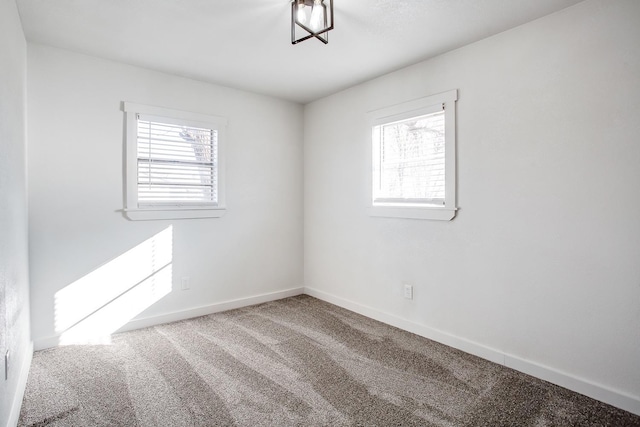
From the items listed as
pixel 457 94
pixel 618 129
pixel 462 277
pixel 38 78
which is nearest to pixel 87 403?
pixel 38 78

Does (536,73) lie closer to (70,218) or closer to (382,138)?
(382,138)

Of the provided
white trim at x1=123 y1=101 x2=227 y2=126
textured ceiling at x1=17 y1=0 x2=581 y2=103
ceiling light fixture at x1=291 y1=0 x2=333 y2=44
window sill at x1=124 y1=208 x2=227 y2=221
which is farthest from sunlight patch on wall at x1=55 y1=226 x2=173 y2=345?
ceiling light fixture at x1=291 y1=0 x2=333 y2=44

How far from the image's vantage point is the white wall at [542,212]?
6.77 feet

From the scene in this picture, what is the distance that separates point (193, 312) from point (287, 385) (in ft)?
5.69

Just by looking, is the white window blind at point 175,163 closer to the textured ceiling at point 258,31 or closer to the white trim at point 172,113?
the white trim at point 172,113

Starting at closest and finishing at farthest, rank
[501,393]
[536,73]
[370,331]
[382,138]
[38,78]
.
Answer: [501,393]
[536,73]
[38,78]
[370,331]
[382,138]

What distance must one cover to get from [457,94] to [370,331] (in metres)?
2.24

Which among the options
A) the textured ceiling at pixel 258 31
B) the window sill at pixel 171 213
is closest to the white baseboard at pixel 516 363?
the window sill at pixel 171 213

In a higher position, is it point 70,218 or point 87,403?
point 70,218

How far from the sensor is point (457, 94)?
2.85 m

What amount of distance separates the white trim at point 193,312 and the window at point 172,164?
988 millimetres

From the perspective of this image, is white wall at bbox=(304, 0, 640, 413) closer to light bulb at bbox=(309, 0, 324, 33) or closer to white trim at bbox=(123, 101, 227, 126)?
light bulb at bbox=(309, 0, 324, 33)

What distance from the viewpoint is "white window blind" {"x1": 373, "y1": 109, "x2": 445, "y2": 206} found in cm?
304

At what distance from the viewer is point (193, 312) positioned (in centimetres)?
361
